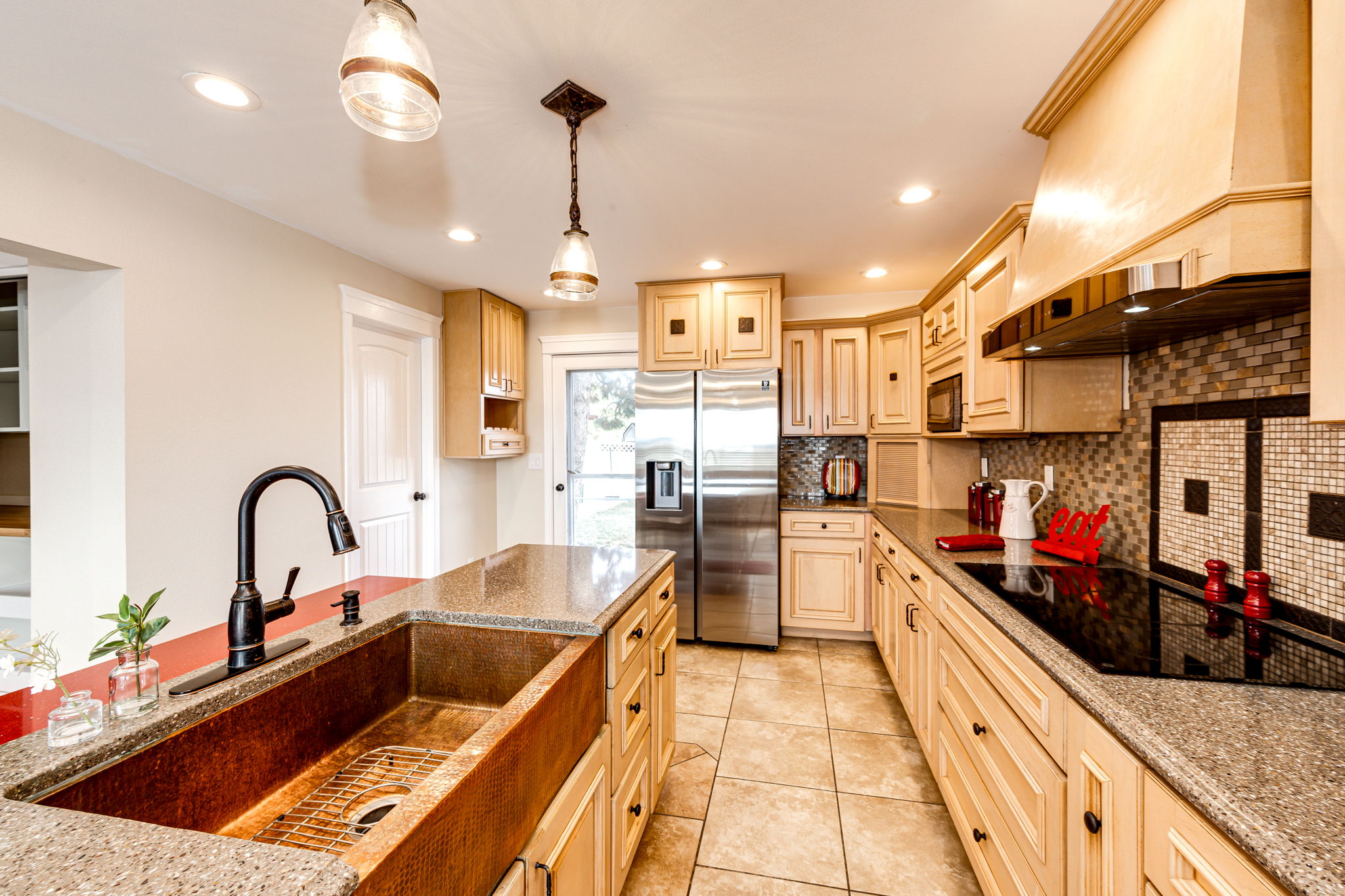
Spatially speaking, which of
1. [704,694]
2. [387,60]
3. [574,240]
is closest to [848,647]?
[704,694]

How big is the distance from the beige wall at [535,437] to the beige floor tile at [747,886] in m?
3.06

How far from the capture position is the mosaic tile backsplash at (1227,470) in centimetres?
126

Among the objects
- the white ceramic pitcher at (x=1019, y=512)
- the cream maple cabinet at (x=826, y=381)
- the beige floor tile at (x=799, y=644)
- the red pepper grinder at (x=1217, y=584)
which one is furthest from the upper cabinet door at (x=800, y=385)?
the red pepper grinder at (x=1217, y=584)

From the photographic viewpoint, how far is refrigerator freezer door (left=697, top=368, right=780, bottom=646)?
11.4 ft

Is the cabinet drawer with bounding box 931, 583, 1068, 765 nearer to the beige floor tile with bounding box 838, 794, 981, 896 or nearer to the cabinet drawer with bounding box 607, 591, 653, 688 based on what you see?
the beige floor tile with bounding box 838, 794, 981, 896

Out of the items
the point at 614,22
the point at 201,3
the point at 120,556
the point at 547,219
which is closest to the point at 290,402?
the point at 120,556

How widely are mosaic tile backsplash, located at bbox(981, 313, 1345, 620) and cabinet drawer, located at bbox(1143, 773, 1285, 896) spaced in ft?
2.75

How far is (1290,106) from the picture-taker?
1.02 m

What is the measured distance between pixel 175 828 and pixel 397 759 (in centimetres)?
54

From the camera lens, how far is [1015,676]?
1301 millimetres

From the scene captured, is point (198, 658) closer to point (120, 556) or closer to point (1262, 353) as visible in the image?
point (120, 556)

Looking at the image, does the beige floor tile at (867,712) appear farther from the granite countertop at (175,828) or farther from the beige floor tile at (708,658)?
the granite countertop at (175,828)

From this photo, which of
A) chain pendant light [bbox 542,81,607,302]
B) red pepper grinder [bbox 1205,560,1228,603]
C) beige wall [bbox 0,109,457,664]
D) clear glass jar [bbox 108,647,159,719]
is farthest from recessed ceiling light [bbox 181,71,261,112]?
red pepper grinder [bbox 1205,560,1228,603]

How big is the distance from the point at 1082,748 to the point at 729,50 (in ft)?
6.03
